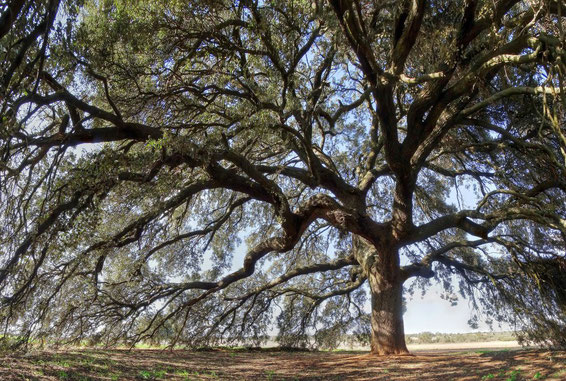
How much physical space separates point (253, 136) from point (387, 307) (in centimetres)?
454

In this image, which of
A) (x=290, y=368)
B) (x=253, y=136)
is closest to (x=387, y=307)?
(x=290, y=368)

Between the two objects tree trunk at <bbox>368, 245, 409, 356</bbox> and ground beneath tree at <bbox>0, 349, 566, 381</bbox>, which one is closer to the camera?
ground beneath tree at <bbox>0, 349, 566, 381</bbox>

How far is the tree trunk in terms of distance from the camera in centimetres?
870

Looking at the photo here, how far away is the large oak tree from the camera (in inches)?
219

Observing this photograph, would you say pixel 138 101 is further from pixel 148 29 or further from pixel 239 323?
pixel 239 323

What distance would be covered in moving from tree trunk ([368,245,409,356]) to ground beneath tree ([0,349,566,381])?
555mm

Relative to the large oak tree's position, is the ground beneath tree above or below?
below

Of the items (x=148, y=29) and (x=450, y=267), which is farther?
(x=450, y=267)

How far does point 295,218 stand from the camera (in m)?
8.33

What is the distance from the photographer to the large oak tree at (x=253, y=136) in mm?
5570

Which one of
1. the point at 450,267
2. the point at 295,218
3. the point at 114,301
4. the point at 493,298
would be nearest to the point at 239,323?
the point at 114,301

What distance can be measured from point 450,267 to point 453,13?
734cm

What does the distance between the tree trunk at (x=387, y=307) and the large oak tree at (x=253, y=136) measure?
4 cm

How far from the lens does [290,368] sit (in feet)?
25.8
